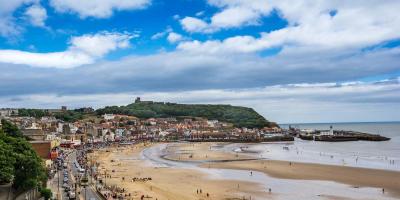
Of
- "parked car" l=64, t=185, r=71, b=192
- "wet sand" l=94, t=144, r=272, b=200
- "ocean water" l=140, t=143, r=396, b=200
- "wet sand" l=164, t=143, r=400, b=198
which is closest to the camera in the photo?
"parked car" l=64, t=185, r=71, b=192

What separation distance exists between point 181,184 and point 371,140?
313 feet

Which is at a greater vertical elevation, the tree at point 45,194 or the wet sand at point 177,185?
the tree at point 45,194

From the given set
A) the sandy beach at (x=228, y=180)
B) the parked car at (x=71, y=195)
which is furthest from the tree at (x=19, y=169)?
the sandy beach at (x=228, y=180)

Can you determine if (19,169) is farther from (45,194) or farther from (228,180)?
(228,180)

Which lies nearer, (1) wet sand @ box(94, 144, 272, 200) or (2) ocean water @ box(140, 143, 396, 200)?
(2) ocean water @ box(140, 143, 396, 200)

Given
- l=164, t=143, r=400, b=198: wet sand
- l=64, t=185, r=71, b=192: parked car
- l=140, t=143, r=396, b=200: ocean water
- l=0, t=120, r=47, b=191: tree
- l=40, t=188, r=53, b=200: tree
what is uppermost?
l=0, t=120, r=47, b=191: tree

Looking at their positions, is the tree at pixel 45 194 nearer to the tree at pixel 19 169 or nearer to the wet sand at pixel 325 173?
the tree at pixel 19 169

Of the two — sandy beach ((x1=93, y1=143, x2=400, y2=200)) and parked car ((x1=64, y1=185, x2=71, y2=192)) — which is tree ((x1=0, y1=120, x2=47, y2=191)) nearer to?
parked car ((x1=64, y1=185, x2=71, y2=192))

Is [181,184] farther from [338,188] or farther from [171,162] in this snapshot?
[171,162]

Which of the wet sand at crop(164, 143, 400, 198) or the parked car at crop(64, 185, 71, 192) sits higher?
the parked car at crop(64, 185, 71, 192)

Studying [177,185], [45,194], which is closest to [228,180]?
[177,185]

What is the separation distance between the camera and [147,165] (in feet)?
225

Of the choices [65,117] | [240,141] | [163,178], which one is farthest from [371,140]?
[65,117]

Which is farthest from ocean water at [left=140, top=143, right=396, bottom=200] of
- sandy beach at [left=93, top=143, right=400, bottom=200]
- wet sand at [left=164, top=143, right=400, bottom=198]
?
wet sand at [left=164, top=143, right=400, bottom=198]
